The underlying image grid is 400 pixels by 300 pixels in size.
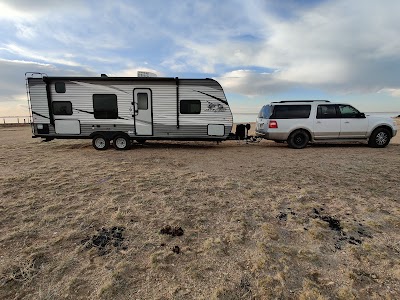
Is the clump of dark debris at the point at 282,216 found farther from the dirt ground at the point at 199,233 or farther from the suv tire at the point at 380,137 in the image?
the suv tire at the point at 380,137

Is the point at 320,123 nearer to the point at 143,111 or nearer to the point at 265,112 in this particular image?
the point at 265,112

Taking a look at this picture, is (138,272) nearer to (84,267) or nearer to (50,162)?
(84,267)

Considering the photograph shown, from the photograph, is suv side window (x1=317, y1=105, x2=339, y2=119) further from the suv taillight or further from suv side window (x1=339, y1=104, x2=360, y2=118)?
the suv taillight

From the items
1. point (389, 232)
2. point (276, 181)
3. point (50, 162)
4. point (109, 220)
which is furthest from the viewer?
point (50, 162)

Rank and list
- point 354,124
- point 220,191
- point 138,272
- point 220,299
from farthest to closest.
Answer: point 354,124, point 220,191, point 138,272, point 220,299

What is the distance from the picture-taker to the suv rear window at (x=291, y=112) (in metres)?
10.6

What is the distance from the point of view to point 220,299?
8.11ft

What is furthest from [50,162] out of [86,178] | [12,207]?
[12,207]

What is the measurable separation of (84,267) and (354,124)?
1094 centimetres

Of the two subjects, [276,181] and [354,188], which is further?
[276,181]

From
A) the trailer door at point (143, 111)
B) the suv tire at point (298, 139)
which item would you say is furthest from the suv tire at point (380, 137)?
the trailer door at point (143, 111)

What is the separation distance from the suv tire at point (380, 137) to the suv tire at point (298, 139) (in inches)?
105

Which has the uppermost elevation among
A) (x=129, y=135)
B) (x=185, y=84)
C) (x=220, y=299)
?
(x=185, y=84)

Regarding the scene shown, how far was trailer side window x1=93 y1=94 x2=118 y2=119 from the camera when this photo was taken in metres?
9.96
